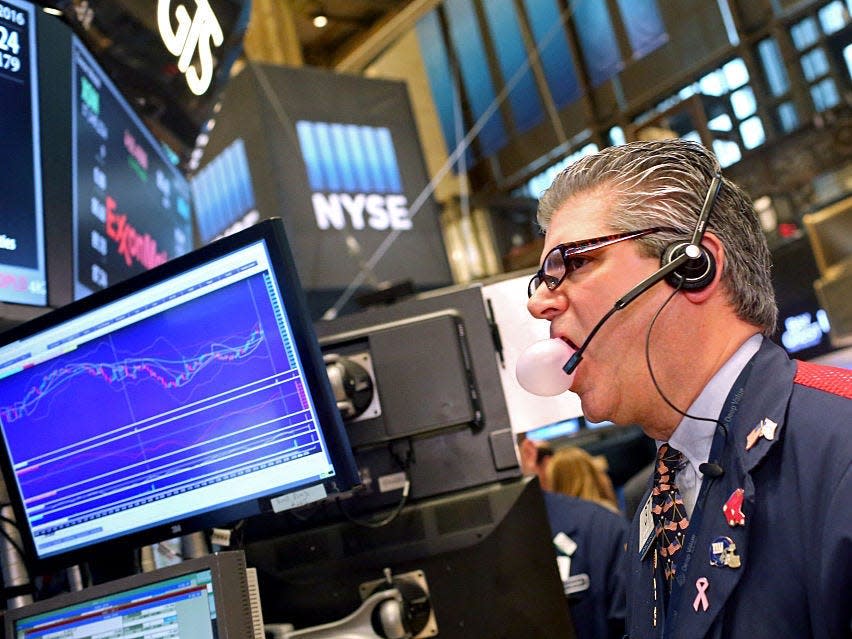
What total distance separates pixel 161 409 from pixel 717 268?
36.9 inches

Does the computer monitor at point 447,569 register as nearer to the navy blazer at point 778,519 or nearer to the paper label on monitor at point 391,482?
the paper label on monitor at point 391,482

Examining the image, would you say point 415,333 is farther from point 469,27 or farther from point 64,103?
point 469,27

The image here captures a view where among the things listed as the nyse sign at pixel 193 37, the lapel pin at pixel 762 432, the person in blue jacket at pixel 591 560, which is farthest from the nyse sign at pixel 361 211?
the lapel pin at pixel 762 432

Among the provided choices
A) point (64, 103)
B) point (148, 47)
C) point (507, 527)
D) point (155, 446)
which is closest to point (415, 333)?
point (507, 527)

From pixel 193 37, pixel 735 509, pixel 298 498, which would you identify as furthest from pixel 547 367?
pixel 193 37

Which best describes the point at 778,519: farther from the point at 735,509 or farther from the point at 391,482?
the point at 391,482

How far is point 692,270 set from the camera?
1.24m

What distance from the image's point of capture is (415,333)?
182 cm

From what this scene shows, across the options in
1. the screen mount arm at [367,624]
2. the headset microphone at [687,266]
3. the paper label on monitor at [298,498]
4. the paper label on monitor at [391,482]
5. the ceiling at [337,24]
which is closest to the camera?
Answer: the headset microphone at [687,266]

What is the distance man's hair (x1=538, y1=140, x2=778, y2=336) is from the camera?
1.28 meters

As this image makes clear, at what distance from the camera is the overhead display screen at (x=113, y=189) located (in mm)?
2158

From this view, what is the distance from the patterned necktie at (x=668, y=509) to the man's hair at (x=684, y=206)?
24cm

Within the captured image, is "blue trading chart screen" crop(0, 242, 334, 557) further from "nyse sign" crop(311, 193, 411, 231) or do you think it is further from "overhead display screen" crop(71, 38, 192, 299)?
"nyse sign" crop(311, 193, 411, 231)

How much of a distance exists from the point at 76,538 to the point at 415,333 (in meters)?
0.73
